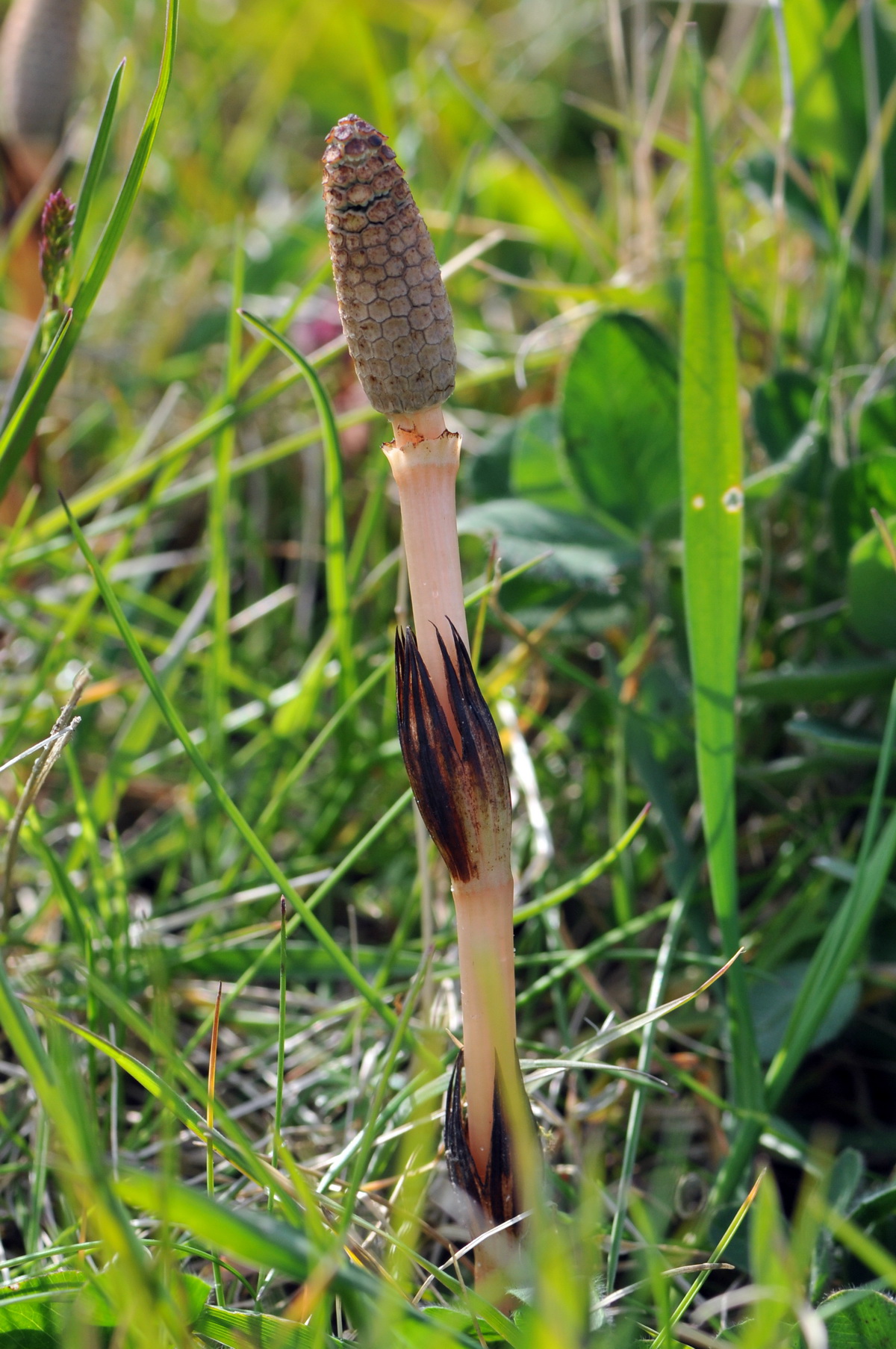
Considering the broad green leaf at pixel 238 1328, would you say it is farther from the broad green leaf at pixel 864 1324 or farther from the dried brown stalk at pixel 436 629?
the broad green leaf at pixel 864 1324

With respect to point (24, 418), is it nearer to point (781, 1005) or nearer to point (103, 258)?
point (103, 258)

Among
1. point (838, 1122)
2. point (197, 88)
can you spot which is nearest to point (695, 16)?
point (197, 88)

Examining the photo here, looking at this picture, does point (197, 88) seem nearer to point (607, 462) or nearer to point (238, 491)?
point (238, 491)

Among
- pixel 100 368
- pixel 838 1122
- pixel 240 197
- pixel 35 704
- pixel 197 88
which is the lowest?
pixel 838 1122

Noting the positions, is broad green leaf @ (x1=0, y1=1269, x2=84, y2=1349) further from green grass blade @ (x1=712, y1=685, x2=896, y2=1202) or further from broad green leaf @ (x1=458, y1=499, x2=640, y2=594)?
broad green leaf @ (x1=458, y1=499, x2=640, y2=594)

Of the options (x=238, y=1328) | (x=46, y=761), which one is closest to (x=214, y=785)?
(x=46, y=761)
